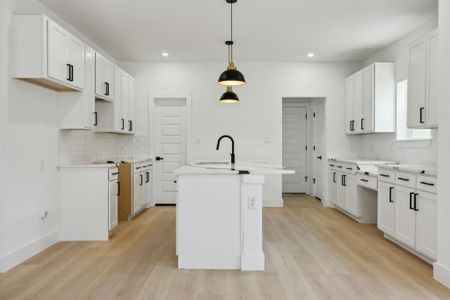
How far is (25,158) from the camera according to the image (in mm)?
3551

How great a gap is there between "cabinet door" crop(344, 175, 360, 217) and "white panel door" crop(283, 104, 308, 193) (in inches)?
102

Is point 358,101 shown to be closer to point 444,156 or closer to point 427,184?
point 427,184

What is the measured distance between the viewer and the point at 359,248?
397 cm

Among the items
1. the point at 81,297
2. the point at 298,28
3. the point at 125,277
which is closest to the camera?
the point at 81,297

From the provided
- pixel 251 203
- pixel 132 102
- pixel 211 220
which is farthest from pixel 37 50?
pixel 132 102

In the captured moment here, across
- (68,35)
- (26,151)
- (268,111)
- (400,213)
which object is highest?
(68,35)

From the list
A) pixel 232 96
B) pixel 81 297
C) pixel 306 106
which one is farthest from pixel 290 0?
pixel 306 106

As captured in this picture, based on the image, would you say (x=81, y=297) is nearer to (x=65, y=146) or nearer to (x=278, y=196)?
(x=65, y=146)

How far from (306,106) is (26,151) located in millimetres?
6356

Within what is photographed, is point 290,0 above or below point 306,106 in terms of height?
above

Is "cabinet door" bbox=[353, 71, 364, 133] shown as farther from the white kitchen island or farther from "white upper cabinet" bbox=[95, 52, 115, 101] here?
"white upper cabinet" bbox=[95, 52, 115, 101]

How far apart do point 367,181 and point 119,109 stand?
408 cm

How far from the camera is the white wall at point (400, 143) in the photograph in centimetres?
445

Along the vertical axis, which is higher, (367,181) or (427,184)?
(427,184)
